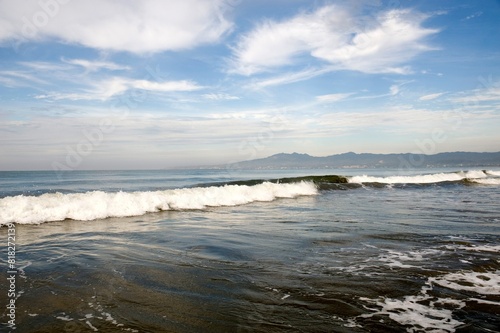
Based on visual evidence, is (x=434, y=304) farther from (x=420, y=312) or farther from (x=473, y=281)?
(x=473, y=281)

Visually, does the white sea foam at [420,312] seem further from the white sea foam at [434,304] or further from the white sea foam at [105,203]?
the white sea foam at [105,203]

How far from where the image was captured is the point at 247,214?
15.1 metres

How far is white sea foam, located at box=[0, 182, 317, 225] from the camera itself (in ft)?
39.9

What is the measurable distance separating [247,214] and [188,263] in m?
8.47

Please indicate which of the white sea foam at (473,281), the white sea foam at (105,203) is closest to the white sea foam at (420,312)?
the white sea foam at (473,281)

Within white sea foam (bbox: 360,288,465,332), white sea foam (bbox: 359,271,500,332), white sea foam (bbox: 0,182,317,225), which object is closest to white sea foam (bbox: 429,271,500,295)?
white sea foam (bbox: 359,271,500,332)

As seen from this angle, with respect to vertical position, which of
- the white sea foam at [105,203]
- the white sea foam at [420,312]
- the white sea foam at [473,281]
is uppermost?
the white sea foam at [105,203]

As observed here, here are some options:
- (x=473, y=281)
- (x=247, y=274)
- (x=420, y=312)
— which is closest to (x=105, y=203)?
(x=247, y=274)

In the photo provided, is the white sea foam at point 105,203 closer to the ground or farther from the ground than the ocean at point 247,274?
farther from the ground

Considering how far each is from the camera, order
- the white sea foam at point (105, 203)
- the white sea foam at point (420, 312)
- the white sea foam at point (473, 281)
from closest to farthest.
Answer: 1. the white sea foam at point (420, 312)
2. the white sea foam at point (473, 281)
3. the white sea foam at point (105, 203)

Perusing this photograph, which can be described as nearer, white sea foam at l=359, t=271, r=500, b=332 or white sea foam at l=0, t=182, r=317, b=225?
white sea foam at l=359, t=271, r=500, b=332

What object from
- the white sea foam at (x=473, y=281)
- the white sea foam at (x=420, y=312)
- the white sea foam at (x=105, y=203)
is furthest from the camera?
the white sea foam at (x=105, y=203)

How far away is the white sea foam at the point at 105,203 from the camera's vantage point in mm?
12172

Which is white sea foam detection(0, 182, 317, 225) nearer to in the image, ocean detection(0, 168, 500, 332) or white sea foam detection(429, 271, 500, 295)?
ocean detection(0, 168, 500, 332)
